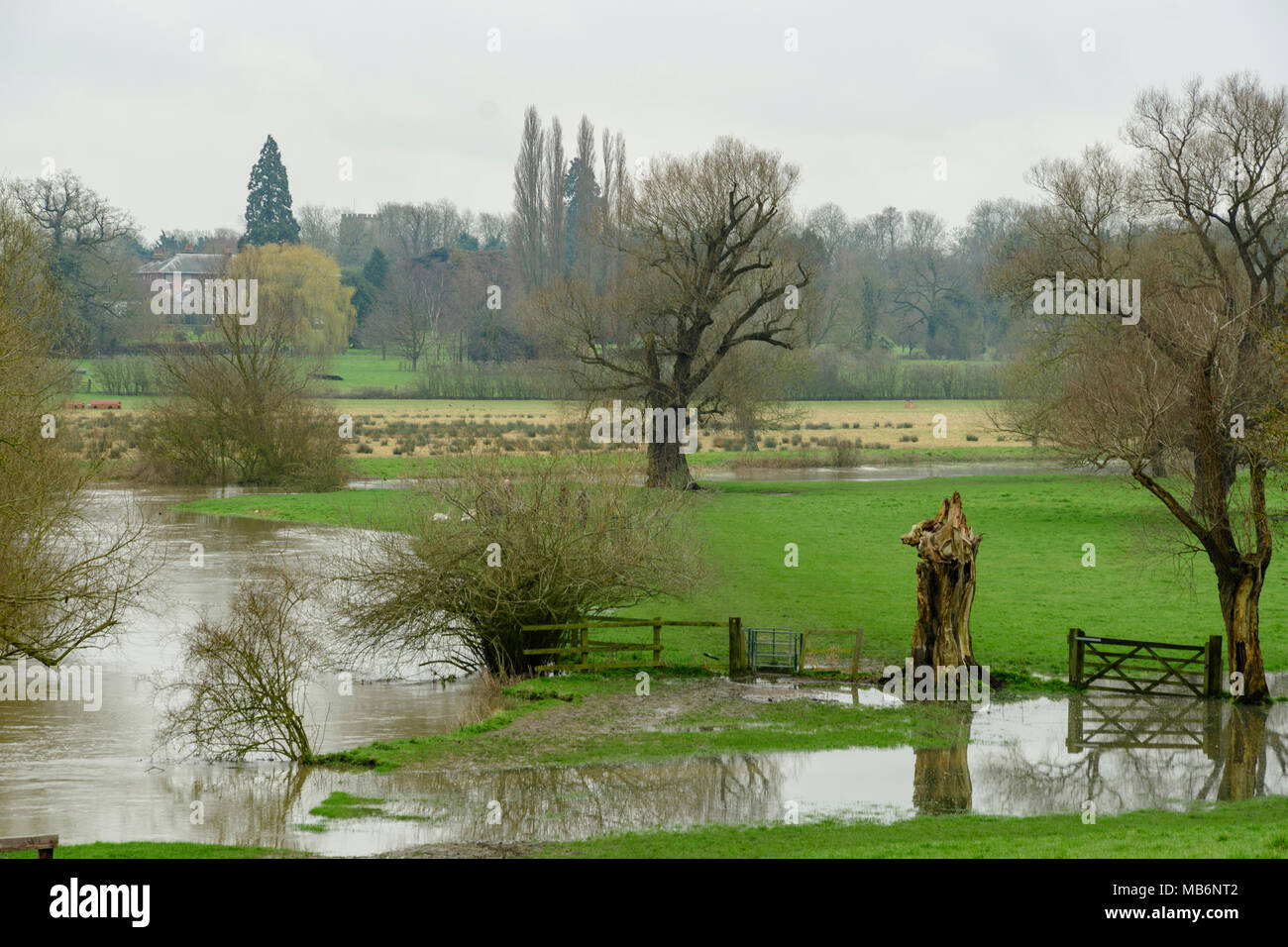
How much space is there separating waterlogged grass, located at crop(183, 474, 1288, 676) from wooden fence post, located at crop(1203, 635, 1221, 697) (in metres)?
2.98

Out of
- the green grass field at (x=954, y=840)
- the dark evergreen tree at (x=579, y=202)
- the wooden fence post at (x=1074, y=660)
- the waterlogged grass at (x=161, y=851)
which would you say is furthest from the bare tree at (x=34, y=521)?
the dark evergreen tree at (x=579, y=202)

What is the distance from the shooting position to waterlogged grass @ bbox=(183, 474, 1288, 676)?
29.8 meters

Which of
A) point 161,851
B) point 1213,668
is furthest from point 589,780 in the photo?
point 1213,668

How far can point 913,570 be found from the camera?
39.1m

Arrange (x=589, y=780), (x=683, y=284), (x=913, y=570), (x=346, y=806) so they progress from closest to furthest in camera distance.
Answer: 1. (x=346, y=806)
2. (x=589, y=780)
3. (x=913, y=570)
4. (x=683, y=284)

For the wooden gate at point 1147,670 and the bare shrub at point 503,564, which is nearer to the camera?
the wooden gate at point 1147,670

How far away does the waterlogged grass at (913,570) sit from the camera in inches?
1174

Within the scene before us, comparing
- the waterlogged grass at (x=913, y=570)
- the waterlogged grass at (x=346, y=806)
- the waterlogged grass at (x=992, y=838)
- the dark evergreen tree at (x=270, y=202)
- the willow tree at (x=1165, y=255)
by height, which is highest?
the dark evergreen tree at (x=270, y=202)

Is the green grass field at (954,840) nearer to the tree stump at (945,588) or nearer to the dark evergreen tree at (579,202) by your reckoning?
the tree stump at (945,588)

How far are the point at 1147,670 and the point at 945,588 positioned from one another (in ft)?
14.6

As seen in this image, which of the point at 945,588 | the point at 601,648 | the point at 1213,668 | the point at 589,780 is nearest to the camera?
the point at 589,780

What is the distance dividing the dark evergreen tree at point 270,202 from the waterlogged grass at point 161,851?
12462 centimetres

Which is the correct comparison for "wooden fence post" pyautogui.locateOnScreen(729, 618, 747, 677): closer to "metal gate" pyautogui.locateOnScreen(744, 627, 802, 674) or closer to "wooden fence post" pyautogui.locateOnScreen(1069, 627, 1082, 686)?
"metal gate" pyautogui.locateOnScreen(744, 627, 802, 674)

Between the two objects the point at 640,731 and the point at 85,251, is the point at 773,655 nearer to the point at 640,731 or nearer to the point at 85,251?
the point at 640,731
